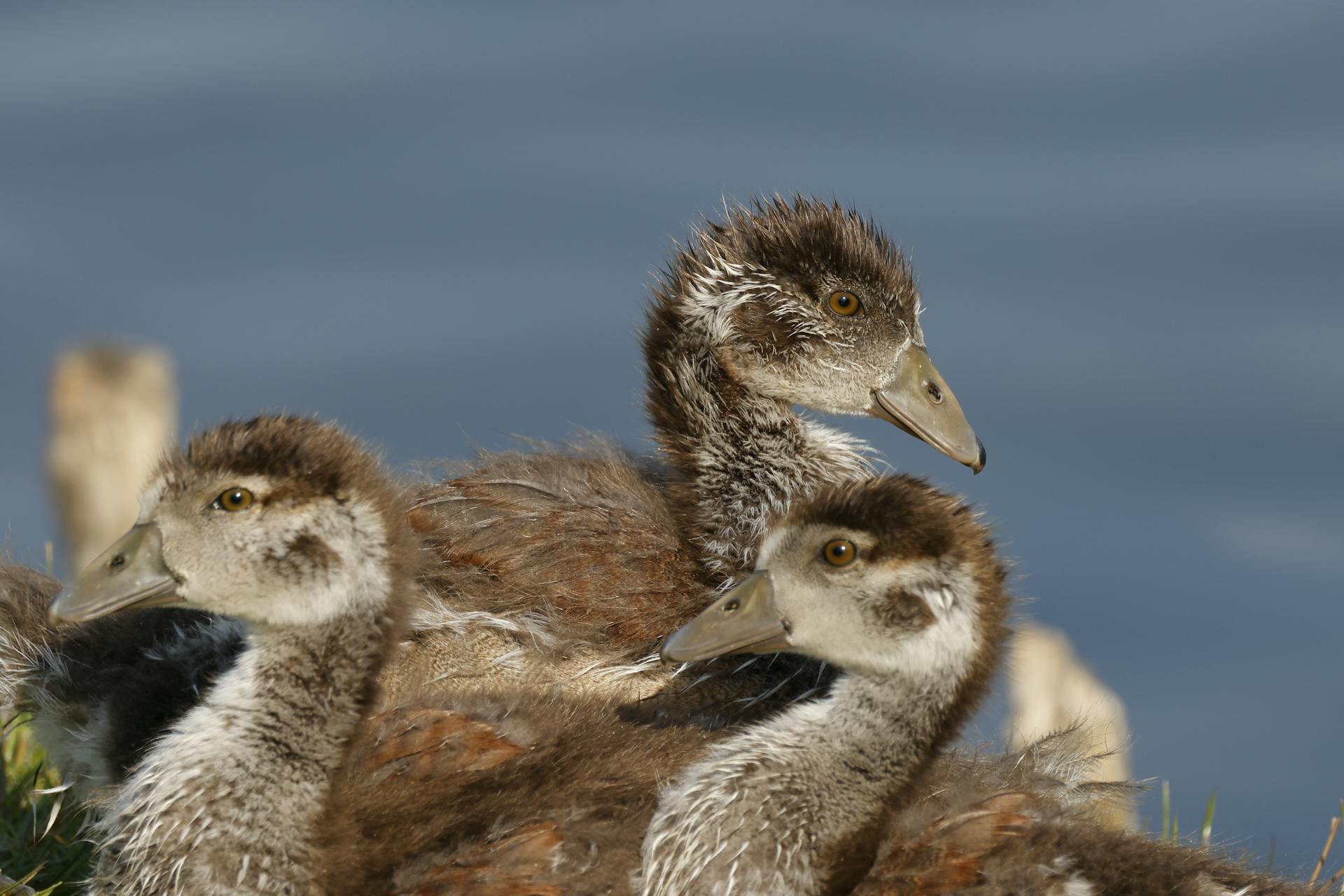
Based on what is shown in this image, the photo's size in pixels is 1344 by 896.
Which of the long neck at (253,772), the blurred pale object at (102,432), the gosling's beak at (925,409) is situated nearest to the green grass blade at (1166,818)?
the gosling's beak at (925,409)

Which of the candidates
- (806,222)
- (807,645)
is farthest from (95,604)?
(806,222)

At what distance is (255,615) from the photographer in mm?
4992

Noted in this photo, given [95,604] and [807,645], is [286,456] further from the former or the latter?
[807,645]

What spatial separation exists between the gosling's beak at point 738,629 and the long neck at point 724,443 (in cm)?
103

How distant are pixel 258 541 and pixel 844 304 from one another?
2.35 meters

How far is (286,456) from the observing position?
5.00 m

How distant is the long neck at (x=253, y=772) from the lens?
4773 mm

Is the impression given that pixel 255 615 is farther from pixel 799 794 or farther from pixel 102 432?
pixel 102 432

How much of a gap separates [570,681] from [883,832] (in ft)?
4.28

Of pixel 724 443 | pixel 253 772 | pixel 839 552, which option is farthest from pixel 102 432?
pixel 839 552

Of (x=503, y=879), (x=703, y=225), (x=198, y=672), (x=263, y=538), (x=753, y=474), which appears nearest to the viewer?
(x=503, y=879)

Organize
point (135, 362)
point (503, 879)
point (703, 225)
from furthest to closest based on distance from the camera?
point (135, 362)
point (703, 225)
point (503, 879)

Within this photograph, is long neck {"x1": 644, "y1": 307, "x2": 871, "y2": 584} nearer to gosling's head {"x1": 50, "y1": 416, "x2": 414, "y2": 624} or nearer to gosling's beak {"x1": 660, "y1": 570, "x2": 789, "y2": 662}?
gosling's beak {"x1": 660, "y1": 570, "x2": 789, "y2": 662}

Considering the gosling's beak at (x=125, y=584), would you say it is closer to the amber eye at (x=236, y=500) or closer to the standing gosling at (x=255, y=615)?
the standing gosling at (x=255, y=615)
